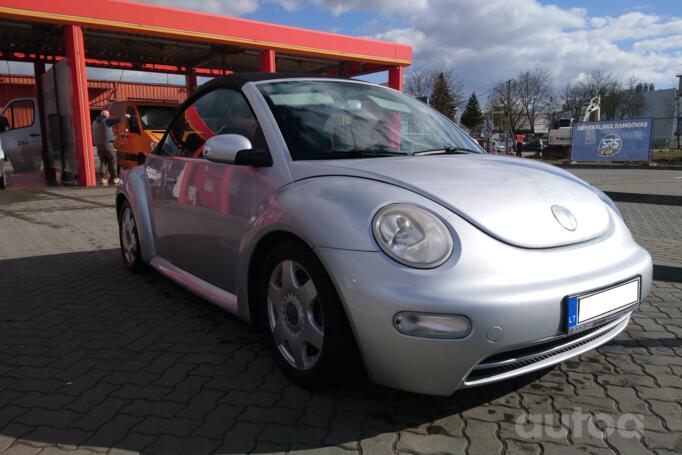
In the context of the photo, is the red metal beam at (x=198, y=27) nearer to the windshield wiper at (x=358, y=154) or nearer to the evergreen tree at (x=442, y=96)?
the windshield wiper at (x=358, y=154)

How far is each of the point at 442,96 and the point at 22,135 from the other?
4948cm

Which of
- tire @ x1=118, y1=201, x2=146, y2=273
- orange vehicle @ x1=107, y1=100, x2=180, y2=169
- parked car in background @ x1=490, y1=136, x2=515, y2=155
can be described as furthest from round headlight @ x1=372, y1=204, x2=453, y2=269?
parked car in background @ x1=490, y1=136, x2=515, y2=155

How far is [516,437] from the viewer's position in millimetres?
2004

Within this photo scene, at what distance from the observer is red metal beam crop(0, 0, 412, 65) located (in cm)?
1133

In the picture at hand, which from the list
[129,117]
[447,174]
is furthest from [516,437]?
[129,117]

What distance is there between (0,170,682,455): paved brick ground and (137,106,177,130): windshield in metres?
8.85

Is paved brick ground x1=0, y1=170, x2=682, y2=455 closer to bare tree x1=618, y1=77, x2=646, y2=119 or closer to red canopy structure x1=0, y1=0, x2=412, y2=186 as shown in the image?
red canopy structure x1=0, y1=0, x2=412, y2=186

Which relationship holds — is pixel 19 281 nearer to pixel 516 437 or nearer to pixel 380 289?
pixel 380 289

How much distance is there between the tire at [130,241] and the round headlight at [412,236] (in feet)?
9.40

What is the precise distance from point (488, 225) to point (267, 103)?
145 centimetres

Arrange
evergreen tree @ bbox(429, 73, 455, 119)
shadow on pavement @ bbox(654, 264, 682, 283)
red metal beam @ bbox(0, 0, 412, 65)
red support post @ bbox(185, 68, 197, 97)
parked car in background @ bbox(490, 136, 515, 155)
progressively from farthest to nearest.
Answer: evergreen tree @ bbox(429, 73, 455, 119) → parked car in background @ bbox(490, 136, 515, 155) → red support post @ bbox(185, 68, 197, 97) → red metal beam @ bbox(0, 0, 412, 65) → shadow on pavement @ bbox(654, 264, 682, 283)

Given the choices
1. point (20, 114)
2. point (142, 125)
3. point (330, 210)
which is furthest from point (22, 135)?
point (330, 210)

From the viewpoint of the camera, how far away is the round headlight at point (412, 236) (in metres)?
1.89

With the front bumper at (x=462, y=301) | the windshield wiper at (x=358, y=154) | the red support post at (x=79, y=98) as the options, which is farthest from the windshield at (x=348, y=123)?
the red support post at (x=79, y=98)
